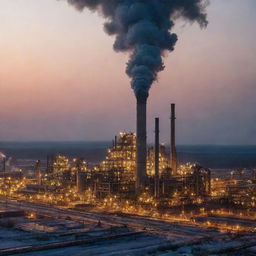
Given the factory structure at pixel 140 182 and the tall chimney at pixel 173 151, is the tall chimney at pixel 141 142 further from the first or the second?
the tall chimney at pixel 173 151

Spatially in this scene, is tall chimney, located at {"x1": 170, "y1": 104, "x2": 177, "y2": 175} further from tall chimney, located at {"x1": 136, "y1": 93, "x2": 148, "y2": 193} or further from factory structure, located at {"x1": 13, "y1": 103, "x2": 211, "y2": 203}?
tall chimney, located at {"x1": 136, "y1": 93, "x2": 148, "y2": 193}

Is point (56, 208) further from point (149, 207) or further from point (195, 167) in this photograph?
point (195, 167)

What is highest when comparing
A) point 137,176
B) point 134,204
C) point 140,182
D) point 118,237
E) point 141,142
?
point 141,142

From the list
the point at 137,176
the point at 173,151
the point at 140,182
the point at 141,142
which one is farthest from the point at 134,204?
the point at 173,151

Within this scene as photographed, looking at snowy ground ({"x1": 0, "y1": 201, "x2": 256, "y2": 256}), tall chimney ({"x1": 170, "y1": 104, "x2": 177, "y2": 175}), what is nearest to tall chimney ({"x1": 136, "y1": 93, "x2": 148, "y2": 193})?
snowy ground ({"x1": 0, "y1": 201, "x2": 256, "y2": 256})

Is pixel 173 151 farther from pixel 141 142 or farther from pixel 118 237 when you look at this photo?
pixel 118 237

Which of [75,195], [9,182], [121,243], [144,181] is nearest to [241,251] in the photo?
[121,243]

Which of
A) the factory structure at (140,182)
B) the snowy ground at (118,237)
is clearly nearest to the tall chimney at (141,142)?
the factory structure at (140,182)

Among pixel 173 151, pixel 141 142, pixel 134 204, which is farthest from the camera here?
pixel 173 151

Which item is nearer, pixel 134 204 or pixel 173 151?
pixel 134 204

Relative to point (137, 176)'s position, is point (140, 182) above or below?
below

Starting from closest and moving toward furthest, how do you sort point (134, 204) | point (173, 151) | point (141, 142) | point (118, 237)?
point (118, 237)
point (134, 204)
point (141, 142)
point (173, 151)
